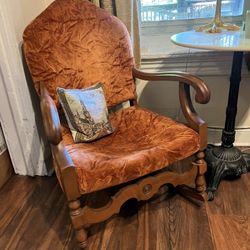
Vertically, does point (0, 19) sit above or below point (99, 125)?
above

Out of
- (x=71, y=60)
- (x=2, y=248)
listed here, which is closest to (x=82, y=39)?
(x=71, y=60)

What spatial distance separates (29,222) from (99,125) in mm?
597

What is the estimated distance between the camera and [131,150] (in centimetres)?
114

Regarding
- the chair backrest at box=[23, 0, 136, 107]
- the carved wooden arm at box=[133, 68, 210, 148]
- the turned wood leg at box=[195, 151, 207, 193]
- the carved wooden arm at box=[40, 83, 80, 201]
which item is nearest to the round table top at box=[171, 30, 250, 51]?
the carved wooden arm at box=[133, 68, 210, 148]

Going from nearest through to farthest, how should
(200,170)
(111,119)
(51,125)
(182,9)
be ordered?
(51,125)
(200,170)
(111,119)
(182,9)

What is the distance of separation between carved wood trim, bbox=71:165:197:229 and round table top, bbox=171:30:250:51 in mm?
554

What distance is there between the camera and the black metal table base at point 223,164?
143 centimetres

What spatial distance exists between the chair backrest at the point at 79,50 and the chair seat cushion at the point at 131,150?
0.66ft

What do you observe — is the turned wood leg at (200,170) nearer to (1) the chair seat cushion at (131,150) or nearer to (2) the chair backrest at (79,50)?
(1) the chair seat cushion at (131,150)

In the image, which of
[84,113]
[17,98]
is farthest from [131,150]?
[17,98]

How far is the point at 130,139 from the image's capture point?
4.16 feet

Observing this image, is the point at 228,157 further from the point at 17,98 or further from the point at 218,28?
the point at 17,98

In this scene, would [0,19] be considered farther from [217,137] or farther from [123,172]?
[217,137]

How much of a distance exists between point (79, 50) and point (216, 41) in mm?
650
